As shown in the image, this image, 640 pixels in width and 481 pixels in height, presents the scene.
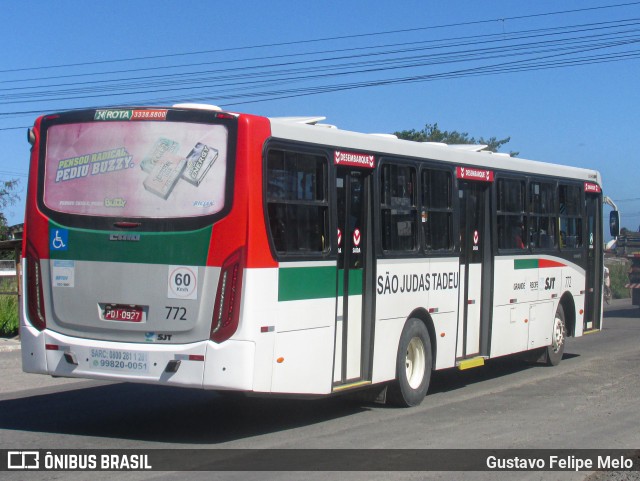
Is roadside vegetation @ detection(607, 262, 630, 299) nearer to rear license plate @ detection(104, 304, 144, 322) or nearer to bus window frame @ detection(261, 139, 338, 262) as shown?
bus window frame @ detection(261, 139, 338, 262)

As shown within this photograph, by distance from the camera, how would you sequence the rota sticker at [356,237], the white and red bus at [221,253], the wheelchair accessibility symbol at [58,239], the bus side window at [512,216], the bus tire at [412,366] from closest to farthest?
the white and red bus at [221,253], the wheelchair accessibility symbol at [58,239], the rota sticker at [356,237], the bus tire at [412,366], the bus side window at [512,216]


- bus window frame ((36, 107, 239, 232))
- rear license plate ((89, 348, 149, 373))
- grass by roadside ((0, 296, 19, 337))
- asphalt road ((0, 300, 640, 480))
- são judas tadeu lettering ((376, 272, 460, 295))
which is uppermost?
bus window frame ((36, 107, 239, 232))

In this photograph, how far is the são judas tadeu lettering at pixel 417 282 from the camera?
11.0 meters

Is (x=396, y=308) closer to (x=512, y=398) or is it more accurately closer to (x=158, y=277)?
(x=512, y=398)

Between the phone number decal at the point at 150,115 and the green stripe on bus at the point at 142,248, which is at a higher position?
the phone number decal at the point at 150,115

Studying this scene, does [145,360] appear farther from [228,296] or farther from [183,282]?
[228,296]

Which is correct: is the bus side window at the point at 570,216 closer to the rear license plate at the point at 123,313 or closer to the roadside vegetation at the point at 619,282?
the rear license plate at the point at 123,313

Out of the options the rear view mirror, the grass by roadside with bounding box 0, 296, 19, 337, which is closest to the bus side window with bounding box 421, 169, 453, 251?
the rear view mirror

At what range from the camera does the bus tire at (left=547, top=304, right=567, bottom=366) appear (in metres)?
15.5

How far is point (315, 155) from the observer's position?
990 centimetres

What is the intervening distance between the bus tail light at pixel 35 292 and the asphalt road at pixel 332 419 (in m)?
1.12

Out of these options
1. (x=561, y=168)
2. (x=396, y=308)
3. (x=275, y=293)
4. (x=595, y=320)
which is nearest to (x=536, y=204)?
(x=561, y=168)

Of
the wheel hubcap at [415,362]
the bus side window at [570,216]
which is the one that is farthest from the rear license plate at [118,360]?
the bus side window at [570,216]

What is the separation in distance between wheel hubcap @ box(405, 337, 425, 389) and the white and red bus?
0.03 metres
